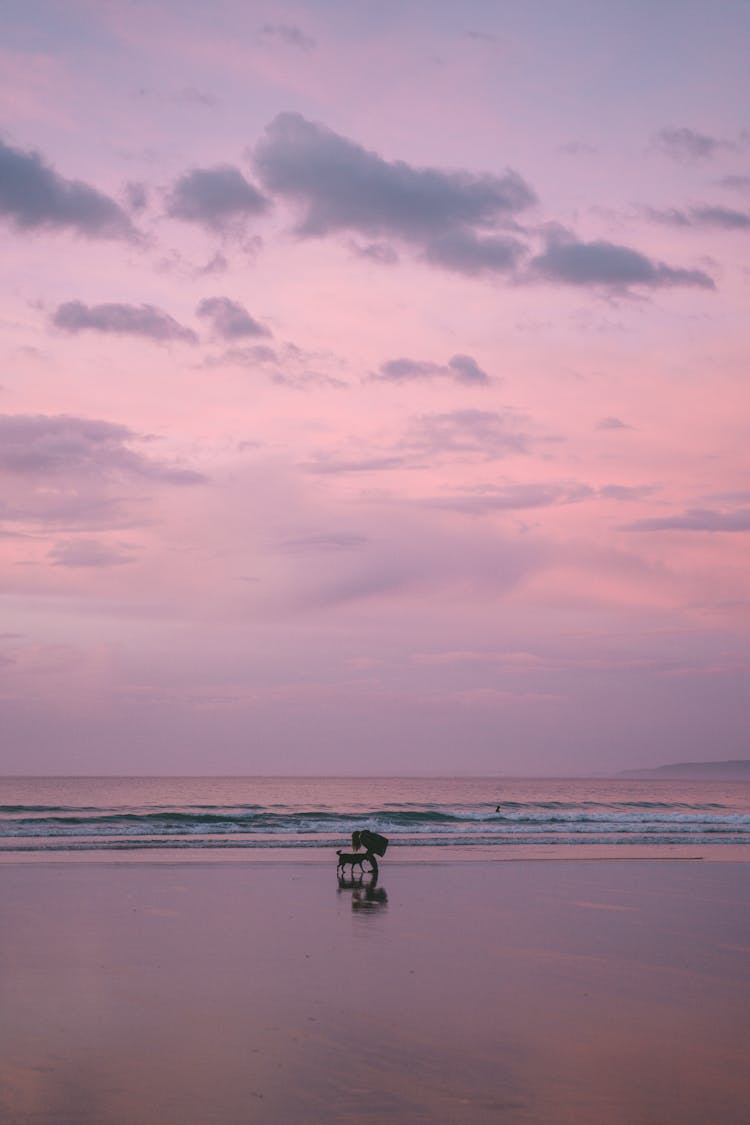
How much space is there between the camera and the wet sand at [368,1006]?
22.5 feet

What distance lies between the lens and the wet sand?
6.87 meters

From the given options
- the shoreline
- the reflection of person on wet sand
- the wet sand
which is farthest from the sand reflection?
the shoreline

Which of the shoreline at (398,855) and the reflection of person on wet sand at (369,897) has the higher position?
the reflection of person on wet sand at (369,897)

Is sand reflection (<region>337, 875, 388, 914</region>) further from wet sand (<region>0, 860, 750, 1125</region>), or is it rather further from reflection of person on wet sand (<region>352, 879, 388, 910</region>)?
wet sand (<region>0, 860, 750, 1125</region>)

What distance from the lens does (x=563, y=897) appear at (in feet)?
55.3

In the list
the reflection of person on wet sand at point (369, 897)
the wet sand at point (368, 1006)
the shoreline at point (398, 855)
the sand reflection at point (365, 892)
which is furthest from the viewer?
the shoreline at point (398, 855)

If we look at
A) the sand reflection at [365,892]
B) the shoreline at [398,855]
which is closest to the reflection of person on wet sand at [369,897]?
the sand reflection at [365,892]

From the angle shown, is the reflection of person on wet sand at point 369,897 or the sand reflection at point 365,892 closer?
the sand reflection at point 365,892

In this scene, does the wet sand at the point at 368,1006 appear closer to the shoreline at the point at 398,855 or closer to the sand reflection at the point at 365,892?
the sand reflection at the point at 365,892

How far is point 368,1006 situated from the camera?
30.7 ft

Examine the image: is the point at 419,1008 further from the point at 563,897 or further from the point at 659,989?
the point at 563,897

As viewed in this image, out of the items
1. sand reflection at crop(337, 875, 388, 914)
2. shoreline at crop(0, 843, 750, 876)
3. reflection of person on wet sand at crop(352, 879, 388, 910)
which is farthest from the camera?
shoreline at crop(0, 843, 750, 876)

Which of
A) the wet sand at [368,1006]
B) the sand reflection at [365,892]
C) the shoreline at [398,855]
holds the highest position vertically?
the wet sand at [368,1006]

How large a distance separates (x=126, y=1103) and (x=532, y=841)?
2465cm
